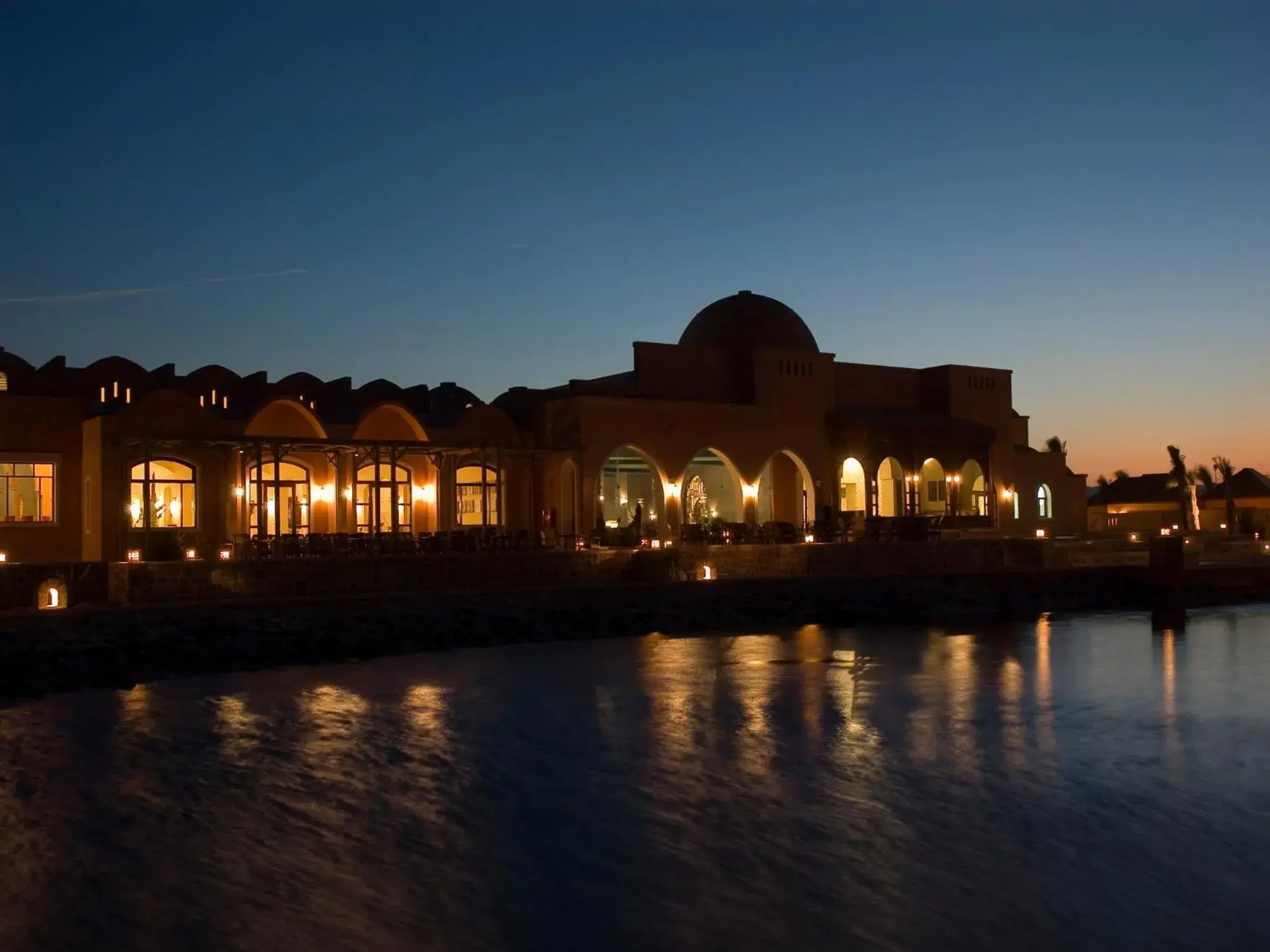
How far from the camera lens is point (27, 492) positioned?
67.0 ft

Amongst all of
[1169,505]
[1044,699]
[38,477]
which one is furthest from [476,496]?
[1169,505]

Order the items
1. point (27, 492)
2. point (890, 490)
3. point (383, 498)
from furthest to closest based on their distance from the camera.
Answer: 1. point (890, 490)
2. point (383, 498)
3. point (27, 492)

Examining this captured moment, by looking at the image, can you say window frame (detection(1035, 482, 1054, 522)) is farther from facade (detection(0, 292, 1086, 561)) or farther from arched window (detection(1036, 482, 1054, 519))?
facade (detection(0, 292, 1086, 561))

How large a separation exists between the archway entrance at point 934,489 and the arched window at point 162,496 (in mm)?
16777

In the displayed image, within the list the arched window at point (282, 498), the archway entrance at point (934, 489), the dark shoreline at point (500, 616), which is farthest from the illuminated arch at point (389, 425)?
the archway entrance at point (934, 489)

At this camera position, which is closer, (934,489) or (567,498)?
(567,498)

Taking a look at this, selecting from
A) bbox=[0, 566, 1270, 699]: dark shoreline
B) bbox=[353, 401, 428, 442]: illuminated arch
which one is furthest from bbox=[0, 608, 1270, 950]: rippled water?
bbox=[353, 401, 428, 442]: illuminated arch

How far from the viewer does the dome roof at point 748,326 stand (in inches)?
1141

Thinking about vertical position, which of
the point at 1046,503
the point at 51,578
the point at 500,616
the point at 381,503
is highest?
the point at 381,503

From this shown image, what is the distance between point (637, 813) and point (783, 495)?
20.1 m

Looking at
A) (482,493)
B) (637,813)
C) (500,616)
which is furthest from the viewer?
(482,493)

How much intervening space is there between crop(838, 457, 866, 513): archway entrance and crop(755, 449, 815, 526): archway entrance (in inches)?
43.7

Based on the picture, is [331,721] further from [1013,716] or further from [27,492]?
[27,492]

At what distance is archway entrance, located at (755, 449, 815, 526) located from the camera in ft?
93.4
